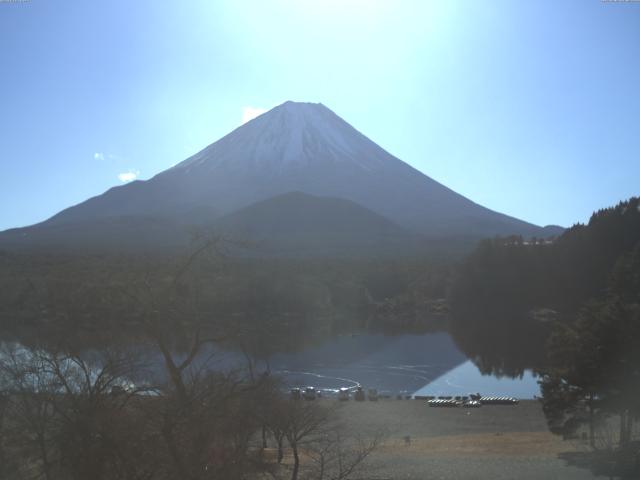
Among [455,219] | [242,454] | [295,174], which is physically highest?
[295,174]

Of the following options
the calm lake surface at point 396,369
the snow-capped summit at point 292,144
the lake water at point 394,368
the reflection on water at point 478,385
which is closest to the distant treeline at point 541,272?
the lake water at point 394,368

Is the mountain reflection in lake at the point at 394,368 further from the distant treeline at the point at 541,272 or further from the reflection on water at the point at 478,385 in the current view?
the distant treeline at the point at 541,272

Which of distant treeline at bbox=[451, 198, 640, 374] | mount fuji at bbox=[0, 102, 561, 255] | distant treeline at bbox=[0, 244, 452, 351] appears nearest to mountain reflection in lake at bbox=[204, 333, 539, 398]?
distant treeline at bbox=[0, 244, 452, 351]

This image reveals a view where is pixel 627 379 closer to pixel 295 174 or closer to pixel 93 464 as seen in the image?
pixel 93 464

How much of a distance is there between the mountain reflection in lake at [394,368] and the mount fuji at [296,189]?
5286 centimetres

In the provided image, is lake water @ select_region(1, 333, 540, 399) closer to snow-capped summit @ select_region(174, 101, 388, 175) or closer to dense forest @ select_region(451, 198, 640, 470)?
dense forest @ select_region(451, 198, 640, 470)

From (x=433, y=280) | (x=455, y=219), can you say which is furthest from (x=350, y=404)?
(x=455, y=219)

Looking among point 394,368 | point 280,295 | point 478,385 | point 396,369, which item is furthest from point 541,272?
point 478,385

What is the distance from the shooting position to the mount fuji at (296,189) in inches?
3531

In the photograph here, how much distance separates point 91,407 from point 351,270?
51.9 m

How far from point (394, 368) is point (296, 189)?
265 ft

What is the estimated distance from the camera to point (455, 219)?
99.1m

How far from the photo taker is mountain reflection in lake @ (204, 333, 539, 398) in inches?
827

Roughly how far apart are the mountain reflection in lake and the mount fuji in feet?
173
